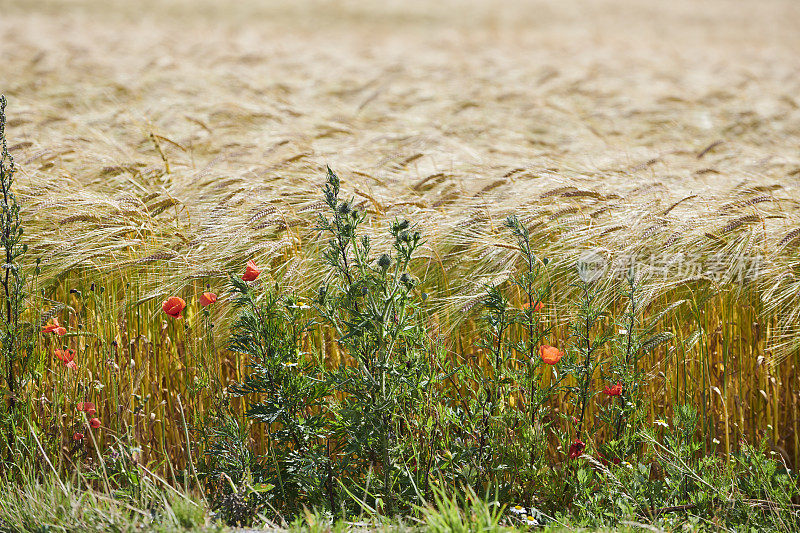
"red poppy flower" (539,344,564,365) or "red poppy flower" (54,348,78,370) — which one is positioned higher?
"red poppy flower" (539,344,564,365)

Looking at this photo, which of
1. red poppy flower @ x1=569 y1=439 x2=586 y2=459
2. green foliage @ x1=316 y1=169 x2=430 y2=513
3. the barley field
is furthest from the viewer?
the barley field

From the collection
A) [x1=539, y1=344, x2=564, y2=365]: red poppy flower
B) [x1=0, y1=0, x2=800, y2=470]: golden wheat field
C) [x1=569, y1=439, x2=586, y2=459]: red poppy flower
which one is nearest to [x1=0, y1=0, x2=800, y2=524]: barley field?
[x1=0, y1=0, x2=800, y2=470]: golden wheat field

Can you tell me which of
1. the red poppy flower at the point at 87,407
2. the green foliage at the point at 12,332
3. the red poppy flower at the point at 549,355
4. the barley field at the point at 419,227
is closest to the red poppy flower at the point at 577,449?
the red poppy flower at the point at 549,355

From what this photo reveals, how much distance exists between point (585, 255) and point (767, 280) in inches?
19.6

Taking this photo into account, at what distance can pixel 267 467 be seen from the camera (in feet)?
5.62

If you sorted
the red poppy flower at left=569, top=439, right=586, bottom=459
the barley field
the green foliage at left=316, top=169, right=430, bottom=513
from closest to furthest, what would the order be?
the green foliage at left=316, top=169, right=430, bottom=513 → the red poppy flower at left=569, top=439, right=586, bottom=459 → the barley field

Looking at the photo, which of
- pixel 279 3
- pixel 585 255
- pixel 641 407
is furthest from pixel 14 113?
pixel 279 3

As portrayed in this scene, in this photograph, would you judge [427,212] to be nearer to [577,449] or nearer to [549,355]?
[549,355]

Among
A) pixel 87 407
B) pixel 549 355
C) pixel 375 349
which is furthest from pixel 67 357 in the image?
pixel 549 355

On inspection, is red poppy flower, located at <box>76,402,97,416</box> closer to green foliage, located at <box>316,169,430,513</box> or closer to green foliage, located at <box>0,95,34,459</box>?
green foliage, located at <box>0,95,34,459</box>

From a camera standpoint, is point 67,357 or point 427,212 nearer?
point 67,357

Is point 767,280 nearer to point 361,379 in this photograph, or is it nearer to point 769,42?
point 361,379

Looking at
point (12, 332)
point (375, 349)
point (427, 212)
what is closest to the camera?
point (375, 349)

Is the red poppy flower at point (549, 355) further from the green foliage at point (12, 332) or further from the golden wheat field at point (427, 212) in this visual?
the green foliage at point (12, 332)
